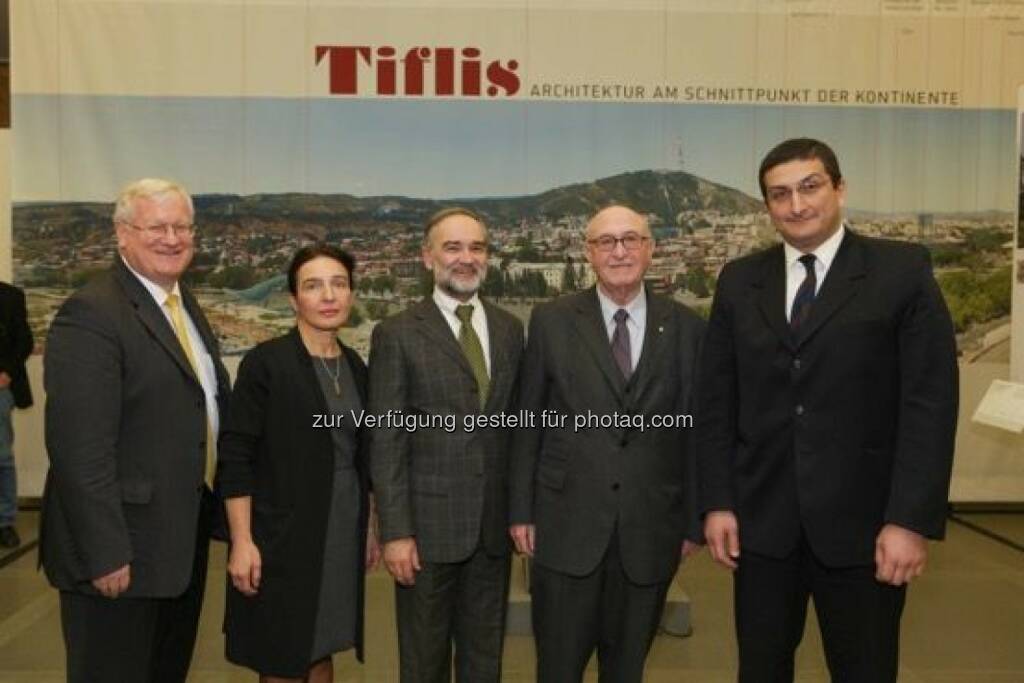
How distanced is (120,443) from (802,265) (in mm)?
1758

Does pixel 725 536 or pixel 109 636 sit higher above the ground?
pixel 725 536

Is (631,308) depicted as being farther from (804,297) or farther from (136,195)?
(136,195)

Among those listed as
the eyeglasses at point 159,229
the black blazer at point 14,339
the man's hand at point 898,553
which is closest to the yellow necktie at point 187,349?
the eyeglasses at point 159,229

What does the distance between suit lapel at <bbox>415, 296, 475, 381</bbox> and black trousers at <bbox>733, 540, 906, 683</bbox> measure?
36.4 inches

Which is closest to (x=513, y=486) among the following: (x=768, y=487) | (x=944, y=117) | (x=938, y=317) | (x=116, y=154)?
(x=768, y=487)

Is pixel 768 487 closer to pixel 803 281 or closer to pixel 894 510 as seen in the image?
pixel 894 510

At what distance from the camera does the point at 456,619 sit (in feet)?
8.67

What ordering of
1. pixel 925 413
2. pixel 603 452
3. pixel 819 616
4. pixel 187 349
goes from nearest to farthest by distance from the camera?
1. pixel 925 413
2. pixel 819 616
3. pixel 187 349
4. pixel 603 452

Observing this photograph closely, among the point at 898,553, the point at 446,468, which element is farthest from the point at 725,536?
the point at 446,468

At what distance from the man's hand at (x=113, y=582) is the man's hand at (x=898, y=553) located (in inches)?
71.3

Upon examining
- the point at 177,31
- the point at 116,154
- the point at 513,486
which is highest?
the point at 177,31

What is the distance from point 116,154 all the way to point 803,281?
5.18m

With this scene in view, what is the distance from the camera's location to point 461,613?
2.63 metres

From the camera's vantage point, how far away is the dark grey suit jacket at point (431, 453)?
2.52 meters
